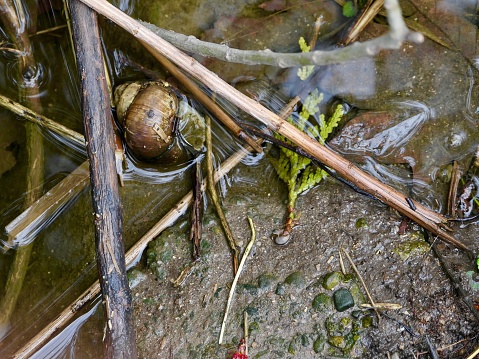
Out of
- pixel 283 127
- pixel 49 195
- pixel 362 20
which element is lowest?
pixel 49 195

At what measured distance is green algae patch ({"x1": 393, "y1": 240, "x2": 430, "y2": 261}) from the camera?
3.27m

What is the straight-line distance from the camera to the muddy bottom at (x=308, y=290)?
3.04 metres

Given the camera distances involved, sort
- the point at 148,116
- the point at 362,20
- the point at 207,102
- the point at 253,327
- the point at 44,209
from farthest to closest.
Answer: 1. the point at 44,209
2. the point at 207,102
3. the point at 362,20
4. the point at 148,116
5. the point at 253,327

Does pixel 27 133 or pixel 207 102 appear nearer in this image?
pixel 207 102

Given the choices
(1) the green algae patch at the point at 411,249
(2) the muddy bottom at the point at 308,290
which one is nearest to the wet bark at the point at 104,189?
(2) the muddy bottom at the point at 308,290

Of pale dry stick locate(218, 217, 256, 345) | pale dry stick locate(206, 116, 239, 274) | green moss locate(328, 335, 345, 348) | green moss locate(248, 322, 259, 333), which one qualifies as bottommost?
green moss locate(328, 335, 345, 348)

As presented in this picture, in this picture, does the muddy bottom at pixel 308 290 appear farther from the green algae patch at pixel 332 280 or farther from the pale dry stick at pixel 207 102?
the pale dry stick at pixel 207 102

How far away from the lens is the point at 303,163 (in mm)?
3684

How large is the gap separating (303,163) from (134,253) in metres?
1.63

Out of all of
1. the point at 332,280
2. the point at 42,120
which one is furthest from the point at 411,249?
the point at 42,120

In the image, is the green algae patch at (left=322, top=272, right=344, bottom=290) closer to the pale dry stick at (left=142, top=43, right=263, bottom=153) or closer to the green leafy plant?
the green leafy plant

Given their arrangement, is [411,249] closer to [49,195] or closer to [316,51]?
[316,51]

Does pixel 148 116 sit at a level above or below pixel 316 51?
below

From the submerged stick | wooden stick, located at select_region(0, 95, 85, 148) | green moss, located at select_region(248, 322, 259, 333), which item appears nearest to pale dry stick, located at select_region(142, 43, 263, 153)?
wooden stick, located at select_region(0, 95, 85, 148)
